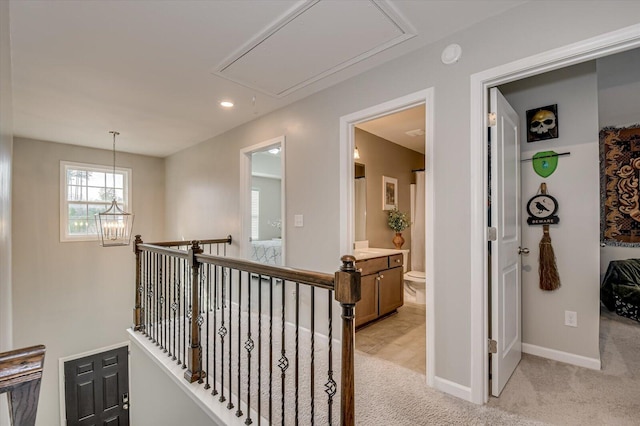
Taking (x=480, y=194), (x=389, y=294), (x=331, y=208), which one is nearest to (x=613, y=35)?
(x=480, y=194)

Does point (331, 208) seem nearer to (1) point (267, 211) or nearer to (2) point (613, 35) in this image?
(2) point (613, 35)

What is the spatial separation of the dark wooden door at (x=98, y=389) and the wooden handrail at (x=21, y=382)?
18.4 ft

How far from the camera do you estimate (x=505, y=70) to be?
5.97 feet

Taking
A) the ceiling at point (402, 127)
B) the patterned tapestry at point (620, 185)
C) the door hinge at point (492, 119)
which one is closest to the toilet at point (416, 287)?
the ceiling at point (402, 127)

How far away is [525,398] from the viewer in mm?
1947

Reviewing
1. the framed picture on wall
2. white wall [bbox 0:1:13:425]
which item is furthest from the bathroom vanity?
white wall [bbox 0:1:13:425]

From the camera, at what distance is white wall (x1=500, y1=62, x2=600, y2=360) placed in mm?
2371

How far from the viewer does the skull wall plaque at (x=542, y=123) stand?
2.52m

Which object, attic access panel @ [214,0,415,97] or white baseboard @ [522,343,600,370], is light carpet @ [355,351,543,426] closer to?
white baseboard @ [522,343,600,370]

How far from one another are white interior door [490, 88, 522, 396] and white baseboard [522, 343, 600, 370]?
0.86 ft

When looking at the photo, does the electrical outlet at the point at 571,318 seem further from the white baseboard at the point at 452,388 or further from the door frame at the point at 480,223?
the white baseboard at the point at 452,388

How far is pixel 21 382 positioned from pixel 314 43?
230 cm

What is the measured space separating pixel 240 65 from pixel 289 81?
47 cm

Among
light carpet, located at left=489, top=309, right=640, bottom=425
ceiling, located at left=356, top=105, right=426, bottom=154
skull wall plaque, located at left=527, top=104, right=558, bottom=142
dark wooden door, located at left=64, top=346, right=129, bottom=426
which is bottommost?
dark wooden door, located at left=64, top=346, right=129, bottom=426
